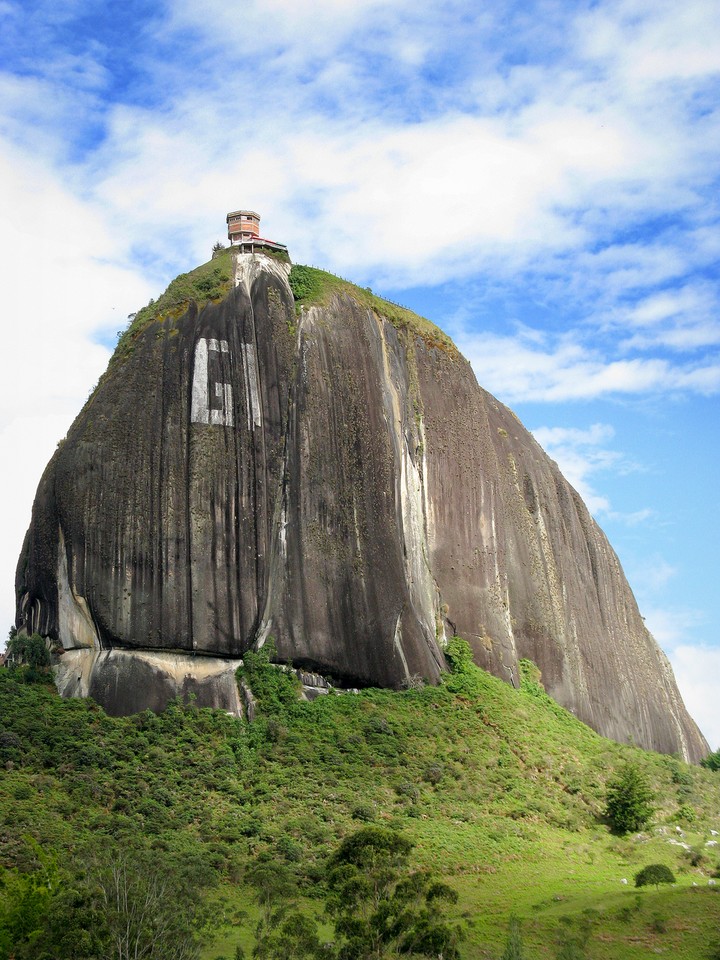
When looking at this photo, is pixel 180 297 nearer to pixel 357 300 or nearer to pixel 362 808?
pixel 357 300

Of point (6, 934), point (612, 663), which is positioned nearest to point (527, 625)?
point (612, 663)

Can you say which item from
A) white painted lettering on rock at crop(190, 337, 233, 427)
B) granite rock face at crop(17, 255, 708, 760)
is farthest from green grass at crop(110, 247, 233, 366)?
white painted lettering on rock at crop(190, 337, 233, 427)

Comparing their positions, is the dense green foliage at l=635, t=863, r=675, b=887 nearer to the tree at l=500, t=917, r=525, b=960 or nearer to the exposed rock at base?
the tree at l=500, t=917, r=525, b=960

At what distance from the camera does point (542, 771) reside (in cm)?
3894

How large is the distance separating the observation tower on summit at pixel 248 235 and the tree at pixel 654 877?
74.2ft

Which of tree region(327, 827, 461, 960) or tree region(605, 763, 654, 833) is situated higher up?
tree region(605, 763, 654, 833)

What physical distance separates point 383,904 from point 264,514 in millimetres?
17275

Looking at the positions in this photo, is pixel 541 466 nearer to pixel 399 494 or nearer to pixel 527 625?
pixel 527 625

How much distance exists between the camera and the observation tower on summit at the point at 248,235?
4403 cm

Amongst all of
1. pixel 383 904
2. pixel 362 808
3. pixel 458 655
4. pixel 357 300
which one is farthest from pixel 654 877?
pixel 357 300

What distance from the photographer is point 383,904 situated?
2377 centimetres

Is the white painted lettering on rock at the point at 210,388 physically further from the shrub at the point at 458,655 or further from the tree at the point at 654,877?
the tree at the point at 654,877

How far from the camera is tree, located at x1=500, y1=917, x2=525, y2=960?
24281mm

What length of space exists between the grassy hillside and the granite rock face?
5.30ft
